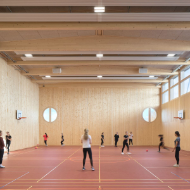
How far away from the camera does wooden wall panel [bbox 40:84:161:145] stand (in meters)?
32.9

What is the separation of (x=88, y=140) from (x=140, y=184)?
11.3 ft

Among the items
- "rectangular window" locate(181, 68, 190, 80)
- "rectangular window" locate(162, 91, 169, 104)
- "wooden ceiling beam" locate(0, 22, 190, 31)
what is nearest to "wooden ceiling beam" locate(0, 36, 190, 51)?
"wooden ceiling beam" locate(0, 22, 190, 31)

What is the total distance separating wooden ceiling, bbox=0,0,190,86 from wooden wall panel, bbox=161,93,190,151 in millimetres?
3495

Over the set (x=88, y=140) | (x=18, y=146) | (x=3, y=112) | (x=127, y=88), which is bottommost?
(x=18, y=146)

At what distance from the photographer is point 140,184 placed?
27.9ft

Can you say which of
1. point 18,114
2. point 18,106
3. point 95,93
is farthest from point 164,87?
point 18,114

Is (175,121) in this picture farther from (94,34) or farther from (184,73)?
(94,34)

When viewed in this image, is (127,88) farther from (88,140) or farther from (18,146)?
(88,140)

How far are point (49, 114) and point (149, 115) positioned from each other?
12.7 meters

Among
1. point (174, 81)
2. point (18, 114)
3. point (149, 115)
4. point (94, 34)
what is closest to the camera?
point (94, 34)

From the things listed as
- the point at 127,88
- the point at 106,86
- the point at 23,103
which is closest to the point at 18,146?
the point at 23,103

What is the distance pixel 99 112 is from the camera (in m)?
33.3

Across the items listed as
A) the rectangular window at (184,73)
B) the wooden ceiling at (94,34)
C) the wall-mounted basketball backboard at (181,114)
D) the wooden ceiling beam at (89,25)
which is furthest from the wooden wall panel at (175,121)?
the wooden ceiling beam at (89,25)

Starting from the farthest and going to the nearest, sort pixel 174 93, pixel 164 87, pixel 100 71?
pixel 164 87, pixel 174 93, pixel 100 71
